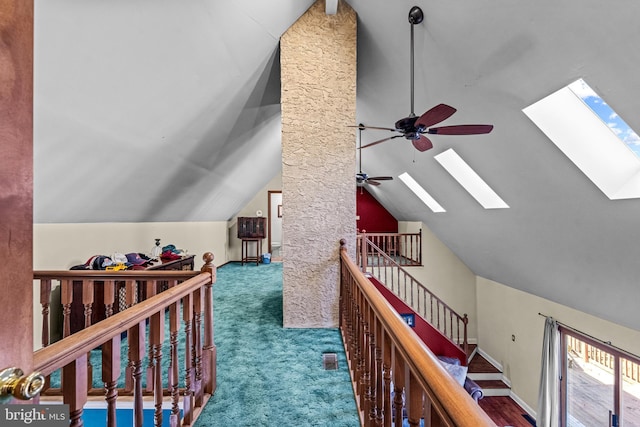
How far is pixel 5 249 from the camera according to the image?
55cm

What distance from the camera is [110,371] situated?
104 cm

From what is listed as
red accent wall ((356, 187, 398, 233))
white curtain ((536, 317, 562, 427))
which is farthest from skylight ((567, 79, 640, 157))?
red accent wall ((356, 187, 398, 233))

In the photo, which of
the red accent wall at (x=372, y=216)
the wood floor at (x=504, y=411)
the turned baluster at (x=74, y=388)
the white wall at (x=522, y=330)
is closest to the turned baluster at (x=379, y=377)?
the turned baluster at (x=74, y=388)

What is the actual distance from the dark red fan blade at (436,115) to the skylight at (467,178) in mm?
2068

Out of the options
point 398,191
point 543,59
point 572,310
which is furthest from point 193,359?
point 398,191

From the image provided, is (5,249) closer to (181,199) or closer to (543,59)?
(543,59)

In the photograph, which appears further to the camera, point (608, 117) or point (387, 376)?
point (608, 117)

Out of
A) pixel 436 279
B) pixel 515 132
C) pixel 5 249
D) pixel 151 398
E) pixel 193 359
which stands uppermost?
pixel 515 132

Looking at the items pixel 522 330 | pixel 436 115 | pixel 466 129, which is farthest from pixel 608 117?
pixel 522 330

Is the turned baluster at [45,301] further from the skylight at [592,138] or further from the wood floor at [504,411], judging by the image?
A: the wood floor at [504,411]

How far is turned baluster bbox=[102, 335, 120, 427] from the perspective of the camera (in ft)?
3.38

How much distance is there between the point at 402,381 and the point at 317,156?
8.63ft

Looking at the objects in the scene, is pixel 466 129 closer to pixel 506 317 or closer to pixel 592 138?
pixel 592 138

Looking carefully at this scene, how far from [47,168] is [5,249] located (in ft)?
8.39
